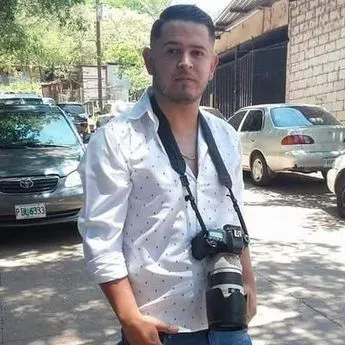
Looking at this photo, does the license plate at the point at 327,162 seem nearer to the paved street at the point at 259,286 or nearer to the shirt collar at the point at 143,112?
the paved street at the point at 259,286

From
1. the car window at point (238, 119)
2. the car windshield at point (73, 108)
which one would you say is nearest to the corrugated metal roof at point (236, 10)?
the car window at point (238, 119)

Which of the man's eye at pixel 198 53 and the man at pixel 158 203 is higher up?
the man's eye at pixel 198 53

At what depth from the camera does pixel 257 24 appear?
16.5 meters

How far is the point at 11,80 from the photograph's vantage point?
147ft

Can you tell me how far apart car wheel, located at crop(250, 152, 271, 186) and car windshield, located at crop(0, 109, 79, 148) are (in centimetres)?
406

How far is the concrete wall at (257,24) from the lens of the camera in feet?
48.5

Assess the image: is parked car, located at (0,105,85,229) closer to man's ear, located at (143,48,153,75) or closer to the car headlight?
the car headlight

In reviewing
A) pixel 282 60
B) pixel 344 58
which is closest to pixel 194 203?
pixel 344 58

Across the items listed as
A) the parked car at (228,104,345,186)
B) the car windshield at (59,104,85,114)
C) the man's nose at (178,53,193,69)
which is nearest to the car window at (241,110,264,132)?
the parked car at (228,104,345,186)

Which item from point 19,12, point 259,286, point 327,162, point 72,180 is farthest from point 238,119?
point 259,286

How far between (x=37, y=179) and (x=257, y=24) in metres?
12.3

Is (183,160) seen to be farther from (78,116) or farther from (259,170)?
(78,116)

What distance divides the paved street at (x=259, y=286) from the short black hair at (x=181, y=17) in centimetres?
233

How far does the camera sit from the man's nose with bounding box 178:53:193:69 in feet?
5.63
